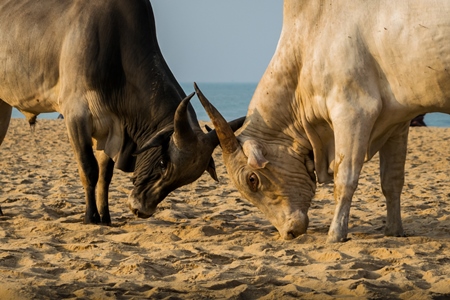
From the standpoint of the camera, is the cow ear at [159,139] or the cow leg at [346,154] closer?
the cow leg at [346,154]

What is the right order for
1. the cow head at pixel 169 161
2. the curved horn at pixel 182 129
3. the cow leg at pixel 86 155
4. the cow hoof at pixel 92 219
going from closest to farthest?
the curved horn at pixel 182 129 < the cow head at pixel 169 161 < the cow leg at pixel 86 155 < the cow hoof at pixel 92 219

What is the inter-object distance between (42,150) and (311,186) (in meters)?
8.64

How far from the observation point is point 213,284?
5527mm

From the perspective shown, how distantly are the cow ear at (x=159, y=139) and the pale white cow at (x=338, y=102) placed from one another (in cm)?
72

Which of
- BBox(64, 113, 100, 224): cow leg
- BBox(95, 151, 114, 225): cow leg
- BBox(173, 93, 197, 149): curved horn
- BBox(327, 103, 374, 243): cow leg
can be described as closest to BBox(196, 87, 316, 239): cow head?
BBox(173, 93, 197, 149): curved horn

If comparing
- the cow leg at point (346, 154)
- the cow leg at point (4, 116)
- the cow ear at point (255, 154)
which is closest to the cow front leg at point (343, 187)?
the cow leg at point (346, 154)

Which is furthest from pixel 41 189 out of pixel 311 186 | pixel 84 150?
pixel 311 186

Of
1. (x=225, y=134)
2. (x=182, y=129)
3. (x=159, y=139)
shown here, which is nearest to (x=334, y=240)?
(x=225, y=134)

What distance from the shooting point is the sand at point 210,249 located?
539cm

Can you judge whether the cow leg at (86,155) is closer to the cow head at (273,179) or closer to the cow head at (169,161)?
the cow head at (169,161)

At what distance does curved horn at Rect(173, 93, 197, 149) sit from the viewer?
7525mm

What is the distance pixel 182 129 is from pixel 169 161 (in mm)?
358

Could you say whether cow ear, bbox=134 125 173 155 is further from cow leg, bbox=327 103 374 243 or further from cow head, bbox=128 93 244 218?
cow leg, bbox=327 103 374 243

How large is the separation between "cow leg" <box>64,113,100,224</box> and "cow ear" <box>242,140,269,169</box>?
5.28ft
